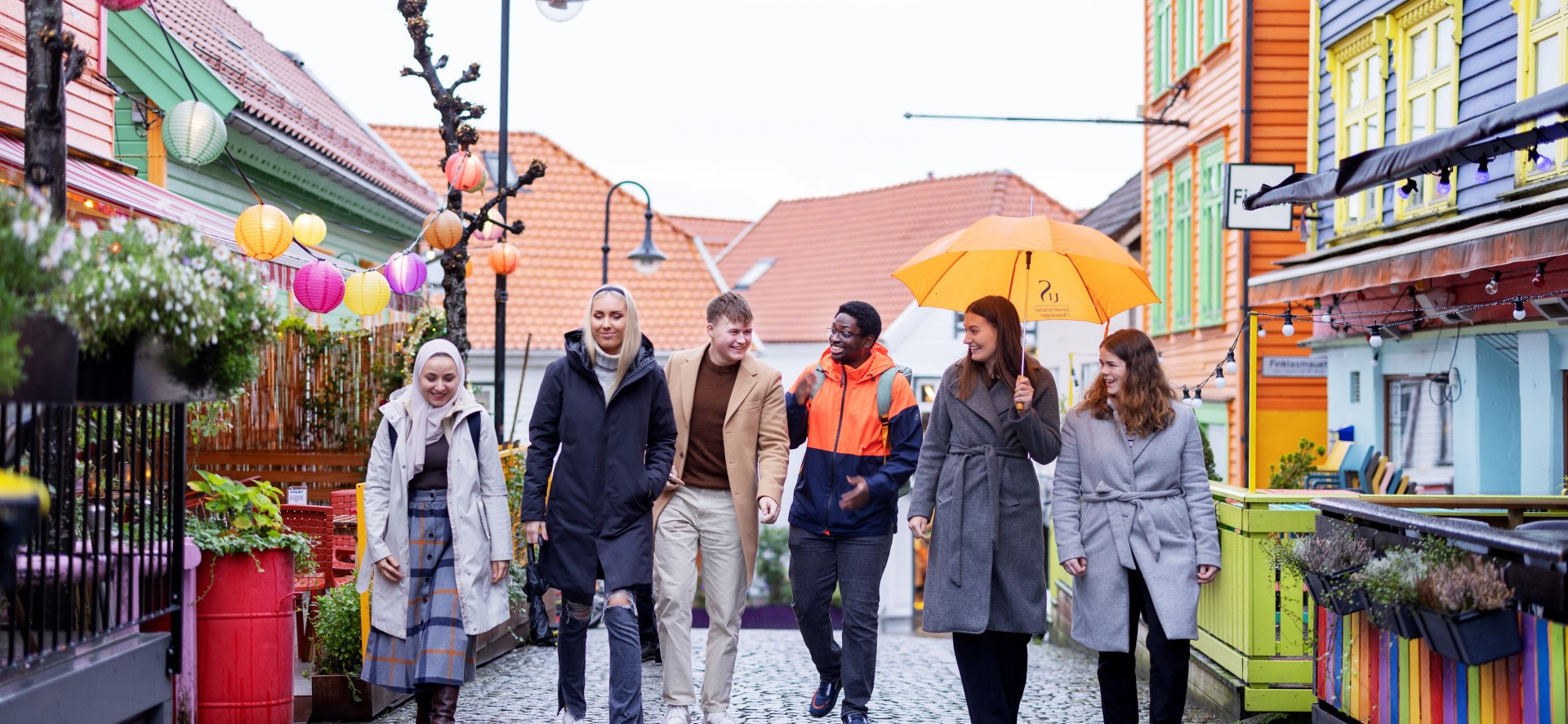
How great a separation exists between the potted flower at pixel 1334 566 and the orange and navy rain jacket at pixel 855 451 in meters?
1.75

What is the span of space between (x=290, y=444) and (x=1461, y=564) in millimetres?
10941

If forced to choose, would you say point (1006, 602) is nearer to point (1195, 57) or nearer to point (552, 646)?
point (552, 646)

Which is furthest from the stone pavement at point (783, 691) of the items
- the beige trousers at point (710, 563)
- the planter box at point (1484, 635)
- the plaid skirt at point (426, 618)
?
the planter box at point (1484, 635)

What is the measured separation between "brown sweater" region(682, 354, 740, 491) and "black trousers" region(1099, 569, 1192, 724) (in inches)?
73.5

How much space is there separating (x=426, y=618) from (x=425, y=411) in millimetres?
875

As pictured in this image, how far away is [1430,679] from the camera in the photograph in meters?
5.64

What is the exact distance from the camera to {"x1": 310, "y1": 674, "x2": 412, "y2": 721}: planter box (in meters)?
7.57

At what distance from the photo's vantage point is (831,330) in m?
7.52

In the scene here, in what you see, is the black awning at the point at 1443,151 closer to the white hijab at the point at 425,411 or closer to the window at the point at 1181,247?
the white hijab at the point at 425,411

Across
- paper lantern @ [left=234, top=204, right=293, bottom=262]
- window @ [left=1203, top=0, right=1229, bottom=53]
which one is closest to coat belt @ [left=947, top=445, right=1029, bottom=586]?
paper lantern @ [left=234, top=204, right=293, bottom=262]

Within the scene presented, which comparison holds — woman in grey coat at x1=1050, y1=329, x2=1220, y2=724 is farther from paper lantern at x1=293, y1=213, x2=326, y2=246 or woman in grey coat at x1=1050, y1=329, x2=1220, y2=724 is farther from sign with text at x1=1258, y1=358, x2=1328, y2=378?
sign with text at x1=1258, y1=358, x2=1328, y2=378

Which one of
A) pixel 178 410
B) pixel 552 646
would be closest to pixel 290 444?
pixel 552 646

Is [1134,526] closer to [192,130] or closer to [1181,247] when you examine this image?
A: [192,130]

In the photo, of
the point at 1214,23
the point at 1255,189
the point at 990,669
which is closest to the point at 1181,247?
the point at 1214,23
